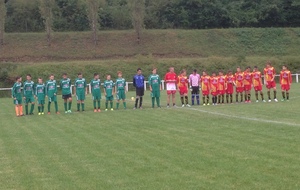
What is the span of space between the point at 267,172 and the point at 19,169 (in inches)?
199

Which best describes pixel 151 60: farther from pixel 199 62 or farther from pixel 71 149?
pixel 71 149

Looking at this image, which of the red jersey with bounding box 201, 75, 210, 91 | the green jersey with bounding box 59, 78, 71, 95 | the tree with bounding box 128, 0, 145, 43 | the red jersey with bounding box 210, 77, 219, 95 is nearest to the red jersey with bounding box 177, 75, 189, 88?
the red jersey with bounding box 201, 75, 210, 91

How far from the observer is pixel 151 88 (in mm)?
28156

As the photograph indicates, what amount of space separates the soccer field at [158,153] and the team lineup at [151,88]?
6.18m

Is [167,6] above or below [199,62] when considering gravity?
above

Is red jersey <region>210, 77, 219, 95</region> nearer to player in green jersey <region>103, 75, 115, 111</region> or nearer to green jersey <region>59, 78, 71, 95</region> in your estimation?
player in green jersey <region>103, 75, 115, 111</region>

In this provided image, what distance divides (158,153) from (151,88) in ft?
50.0

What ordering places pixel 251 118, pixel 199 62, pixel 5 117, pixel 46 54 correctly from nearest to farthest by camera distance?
pixel 251 118
pixel 5 117
pixel 199 62
pixel 46 54

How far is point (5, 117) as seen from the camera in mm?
26984

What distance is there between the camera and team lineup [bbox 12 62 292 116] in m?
28.0

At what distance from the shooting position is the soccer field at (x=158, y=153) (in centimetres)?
1015

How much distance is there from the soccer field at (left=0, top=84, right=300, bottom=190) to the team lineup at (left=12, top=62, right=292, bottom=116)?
618 centimetres

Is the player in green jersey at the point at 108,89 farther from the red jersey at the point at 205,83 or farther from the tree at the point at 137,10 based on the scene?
the tree at the point at 137,10

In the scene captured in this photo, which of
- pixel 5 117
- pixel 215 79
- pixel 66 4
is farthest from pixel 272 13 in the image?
pixel 5 117
